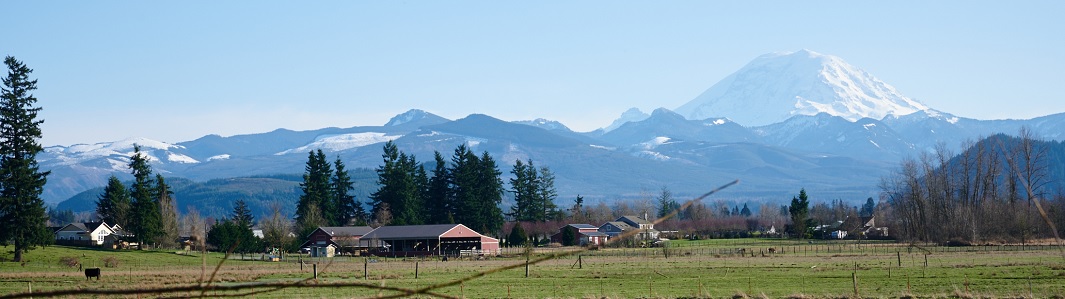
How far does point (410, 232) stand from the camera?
3666 inches

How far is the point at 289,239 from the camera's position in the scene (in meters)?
92.2

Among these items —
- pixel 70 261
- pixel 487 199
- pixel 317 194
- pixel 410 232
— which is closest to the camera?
pixel 70 261

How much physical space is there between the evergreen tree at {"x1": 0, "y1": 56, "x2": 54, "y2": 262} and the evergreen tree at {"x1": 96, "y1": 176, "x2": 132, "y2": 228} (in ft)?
99.1

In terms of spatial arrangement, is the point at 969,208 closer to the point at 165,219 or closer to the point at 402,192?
the point at 402,192

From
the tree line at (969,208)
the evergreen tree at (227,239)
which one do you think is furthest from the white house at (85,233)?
the tree line at (969,208)

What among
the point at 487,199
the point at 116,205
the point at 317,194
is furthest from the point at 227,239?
the point at 487,199

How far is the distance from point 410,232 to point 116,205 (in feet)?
110

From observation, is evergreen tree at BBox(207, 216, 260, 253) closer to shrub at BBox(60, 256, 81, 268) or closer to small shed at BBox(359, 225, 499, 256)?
small shed at BBox(359, 225, 499, 256)

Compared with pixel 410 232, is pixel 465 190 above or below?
above

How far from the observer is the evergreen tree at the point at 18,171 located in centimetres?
6638

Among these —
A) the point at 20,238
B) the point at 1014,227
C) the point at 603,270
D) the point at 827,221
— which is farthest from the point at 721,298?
the point at 827,221

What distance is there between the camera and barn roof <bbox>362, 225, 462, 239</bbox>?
3585 inches

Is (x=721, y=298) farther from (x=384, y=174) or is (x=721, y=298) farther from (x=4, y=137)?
(x=384, y=174)

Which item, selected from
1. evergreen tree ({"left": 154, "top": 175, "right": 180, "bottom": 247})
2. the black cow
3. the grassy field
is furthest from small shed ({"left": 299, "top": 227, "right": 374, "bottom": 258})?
the black cow
